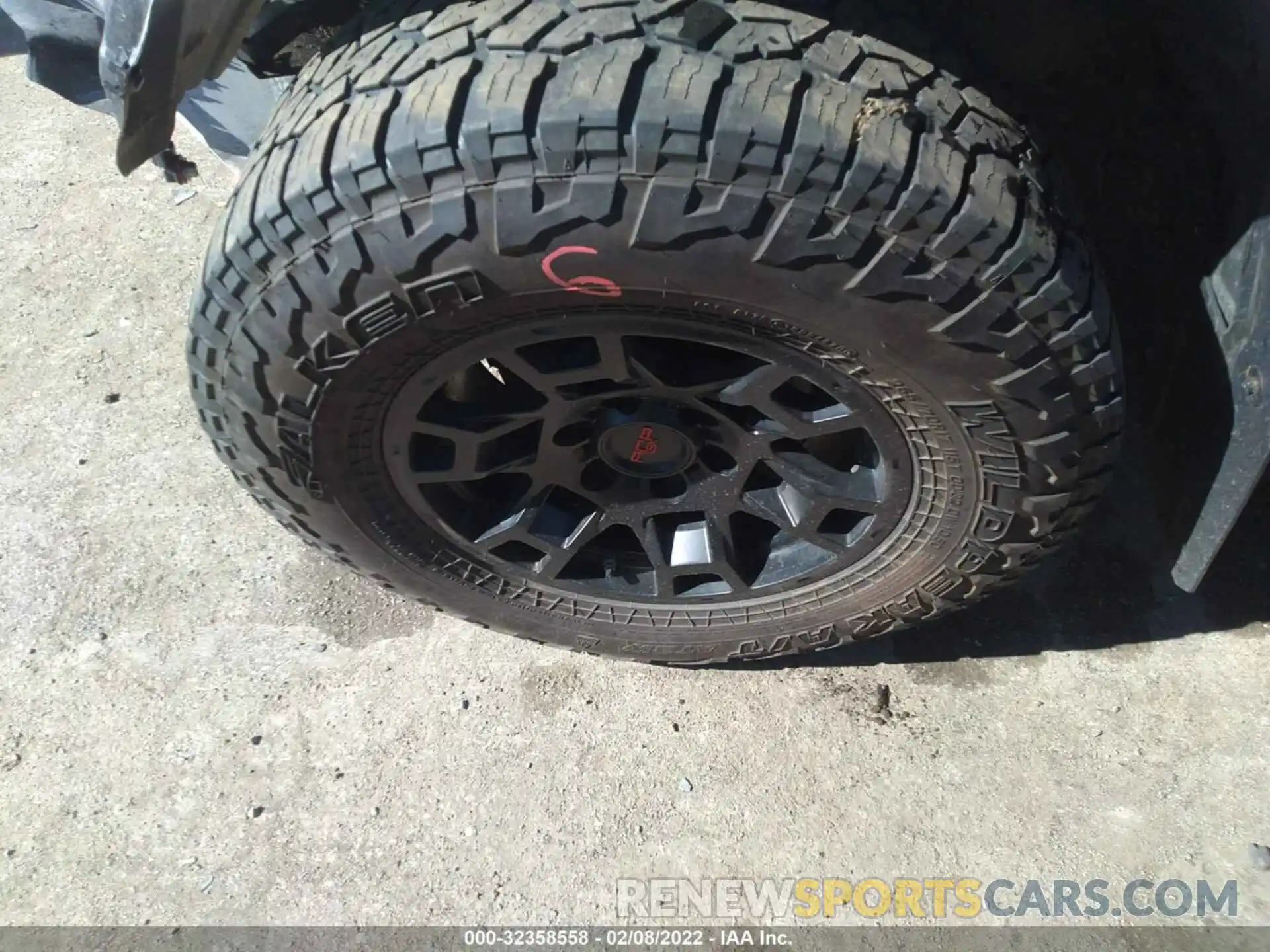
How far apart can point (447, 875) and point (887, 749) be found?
1.12 meters

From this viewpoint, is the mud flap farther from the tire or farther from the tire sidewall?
the tire sidewall

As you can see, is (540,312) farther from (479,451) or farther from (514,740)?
(514,740)

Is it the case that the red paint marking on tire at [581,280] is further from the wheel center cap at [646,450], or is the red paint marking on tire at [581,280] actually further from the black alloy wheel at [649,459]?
the wheel center cap at [646,450]

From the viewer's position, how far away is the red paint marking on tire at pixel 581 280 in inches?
61.9

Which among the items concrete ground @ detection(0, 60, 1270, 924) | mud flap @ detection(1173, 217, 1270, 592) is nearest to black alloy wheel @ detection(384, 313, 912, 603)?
concrete ground @ detection(0, 60, 1270, 924)

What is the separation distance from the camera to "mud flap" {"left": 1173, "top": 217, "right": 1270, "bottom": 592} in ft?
5.95

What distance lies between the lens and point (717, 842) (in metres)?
2.34

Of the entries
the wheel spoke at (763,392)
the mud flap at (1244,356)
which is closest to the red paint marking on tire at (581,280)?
the wheel spoke at (763,392)

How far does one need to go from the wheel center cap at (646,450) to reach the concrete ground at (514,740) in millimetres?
735

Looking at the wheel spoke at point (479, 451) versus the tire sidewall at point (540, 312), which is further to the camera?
the wheel spoke at point (479, 451)

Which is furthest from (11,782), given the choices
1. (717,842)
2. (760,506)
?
(760,506)

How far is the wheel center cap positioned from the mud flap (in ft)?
3.51

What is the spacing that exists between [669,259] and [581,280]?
15 cm

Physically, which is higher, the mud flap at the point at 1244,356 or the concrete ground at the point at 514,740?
the mud flap at the point at 1244,356
